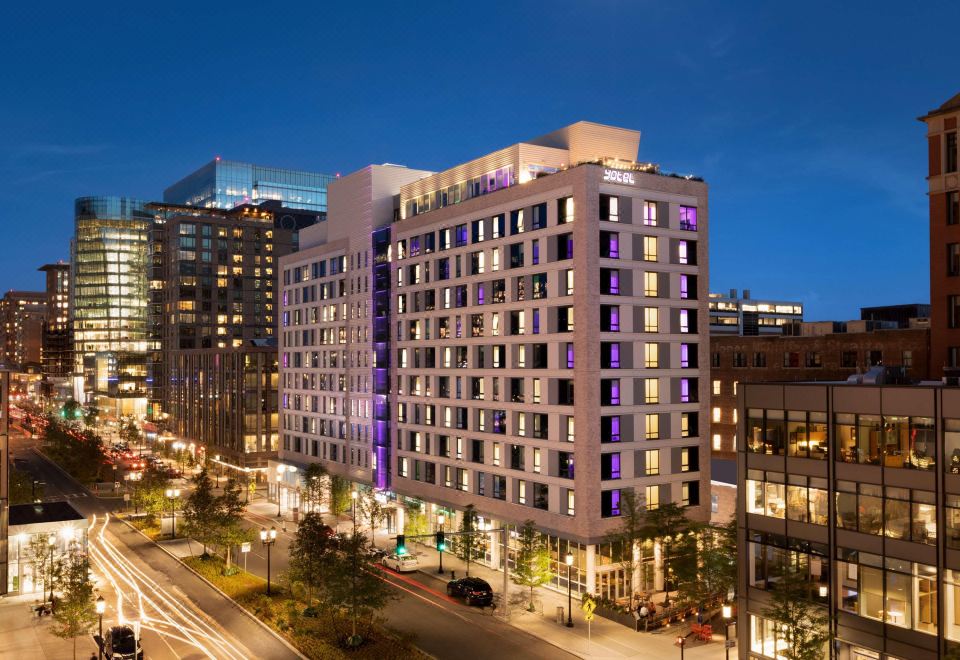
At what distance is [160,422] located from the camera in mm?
192250

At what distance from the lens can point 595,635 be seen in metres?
52.3

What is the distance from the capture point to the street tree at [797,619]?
125 feet

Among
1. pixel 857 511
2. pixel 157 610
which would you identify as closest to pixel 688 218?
pixel 857 511

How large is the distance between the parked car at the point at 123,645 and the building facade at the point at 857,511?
114ft

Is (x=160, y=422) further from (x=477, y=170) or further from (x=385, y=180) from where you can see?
(x=477, y=170)

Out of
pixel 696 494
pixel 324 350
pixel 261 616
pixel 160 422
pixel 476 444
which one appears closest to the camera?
pixel 261 616

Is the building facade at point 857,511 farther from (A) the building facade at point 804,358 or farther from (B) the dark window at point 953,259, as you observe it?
(A) the building facade at point 804,358

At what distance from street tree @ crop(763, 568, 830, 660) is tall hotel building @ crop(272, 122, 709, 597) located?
17.5 m

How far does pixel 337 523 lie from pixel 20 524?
3405cm

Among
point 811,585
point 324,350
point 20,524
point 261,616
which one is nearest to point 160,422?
point 324,350

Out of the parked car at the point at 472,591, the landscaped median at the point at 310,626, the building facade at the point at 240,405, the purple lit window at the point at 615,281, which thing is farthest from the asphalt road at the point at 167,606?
the building facade at the point at 240,405

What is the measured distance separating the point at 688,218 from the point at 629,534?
86.8ft

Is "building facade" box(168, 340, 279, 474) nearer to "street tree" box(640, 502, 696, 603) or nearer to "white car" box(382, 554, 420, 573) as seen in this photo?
"white car" box(382, 554, 420, 573)

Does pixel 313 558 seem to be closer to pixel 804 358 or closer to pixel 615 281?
pixel 615 281
